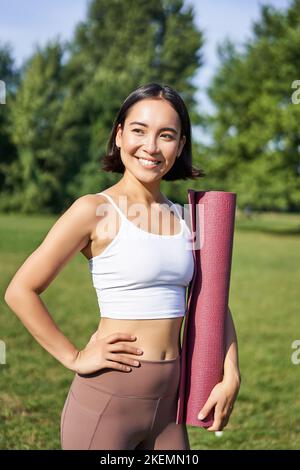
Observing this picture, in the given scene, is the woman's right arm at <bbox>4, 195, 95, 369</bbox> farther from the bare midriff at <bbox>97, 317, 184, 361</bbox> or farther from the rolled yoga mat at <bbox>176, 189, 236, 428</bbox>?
the rolled yoga mat at <bbox>176, 189, 236, 428</bbox>

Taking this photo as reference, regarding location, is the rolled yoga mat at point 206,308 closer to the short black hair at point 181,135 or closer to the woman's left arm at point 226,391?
the woman's left arm at point 226,391

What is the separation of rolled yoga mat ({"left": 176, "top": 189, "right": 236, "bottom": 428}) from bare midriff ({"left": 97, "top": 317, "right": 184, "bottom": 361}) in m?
0.08

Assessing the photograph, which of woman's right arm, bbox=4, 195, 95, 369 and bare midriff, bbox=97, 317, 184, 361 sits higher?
woman's right arm, bbox=4, 195, 95, 369

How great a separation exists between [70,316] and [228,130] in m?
27.4

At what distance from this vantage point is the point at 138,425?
211 centimetres

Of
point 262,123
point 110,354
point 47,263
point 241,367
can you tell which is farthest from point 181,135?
point 262,123

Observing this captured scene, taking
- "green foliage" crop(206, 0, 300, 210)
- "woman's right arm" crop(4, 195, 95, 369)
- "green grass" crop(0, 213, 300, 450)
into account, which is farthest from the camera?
"green foliage" crop(206, 0, 300, 210)

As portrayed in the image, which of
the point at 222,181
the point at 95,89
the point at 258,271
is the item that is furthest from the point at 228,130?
the point at 258,271

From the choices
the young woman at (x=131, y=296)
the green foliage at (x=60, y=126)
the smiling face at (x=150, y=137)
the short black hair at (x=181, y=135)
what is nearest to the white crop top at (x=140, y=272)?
the young woman at (x=131, y=296)

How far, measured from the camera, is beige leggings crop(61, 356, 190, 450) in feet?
6.79

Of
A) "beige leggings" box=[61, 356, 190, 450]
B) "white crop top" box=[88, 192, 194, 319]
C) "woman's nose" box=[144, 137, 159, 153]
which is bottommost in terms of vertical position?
"beige leggings" box=[61, 356, 190, 450]

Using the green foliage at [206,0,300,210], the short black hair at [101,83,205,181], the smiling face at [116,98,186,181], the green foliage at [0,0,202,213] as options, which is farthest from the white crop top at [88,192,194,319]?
the green foliage at [0,0,202,213]

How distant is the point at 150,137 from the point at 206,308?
585mm

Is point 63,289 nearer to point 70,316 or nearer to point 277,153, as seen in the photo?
point 70,316
